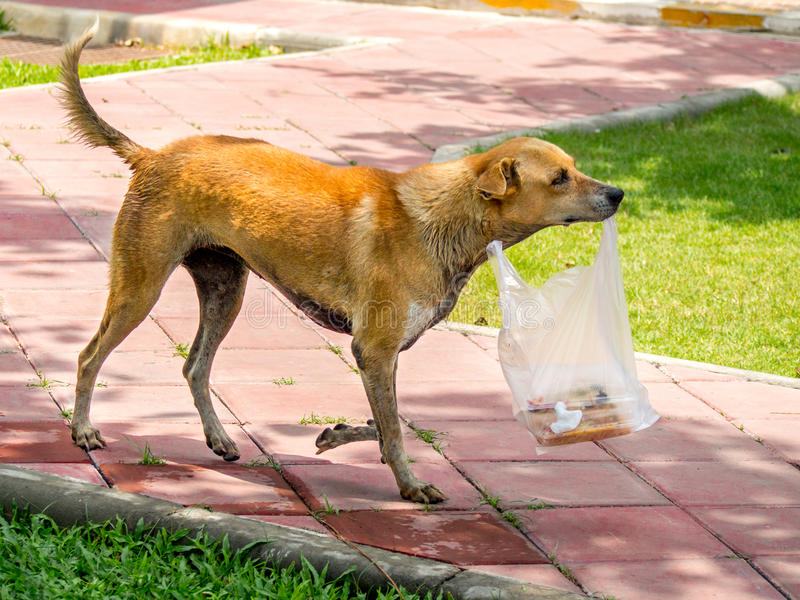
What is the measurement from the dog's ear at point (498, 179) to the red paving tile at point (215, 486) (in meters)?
1.32

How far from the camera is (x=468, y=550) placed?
4.82 meters

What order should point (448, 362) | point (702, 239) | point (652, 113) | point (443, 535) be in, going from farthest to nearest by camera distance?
point (652, 113) < point (702, 239) < point (448, 362) < point (443, 535)

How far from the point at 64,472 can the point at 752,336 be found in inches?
154

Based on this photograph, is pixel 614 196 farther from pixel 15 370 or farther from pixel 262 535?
pixel 15 370

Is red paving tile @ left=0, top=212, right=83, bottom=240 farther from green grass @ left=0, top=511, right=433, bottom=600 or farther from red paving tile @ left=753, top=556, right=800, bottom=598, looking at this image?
red paving tile @ left=753, top=556, right=800, bottom=598

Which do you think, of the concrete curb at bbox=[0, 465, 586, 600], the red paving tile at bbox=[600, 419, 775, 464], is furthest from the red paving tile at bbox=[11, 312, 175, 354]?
the red paving tile at bbox=[600, 419, 775, 464]

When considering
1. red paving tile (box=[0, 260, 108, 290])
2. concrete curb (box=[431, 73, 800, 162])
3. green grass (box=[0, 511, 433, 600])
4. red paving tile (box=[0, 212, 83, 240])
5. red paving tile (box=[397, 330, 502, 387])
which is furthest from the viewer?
concrete curb (box=[431, 73, 800, 162])

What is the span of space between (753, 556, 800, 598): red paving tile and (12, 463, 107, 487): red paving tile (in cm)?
235

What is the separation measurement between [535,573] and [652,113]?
753 cm

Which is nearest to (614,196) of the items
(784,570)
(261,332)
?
(784,570)

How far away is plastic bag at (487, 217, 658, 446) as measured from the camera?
5074 millimetres

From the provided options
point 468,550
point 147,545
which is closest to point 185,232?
point 147,545

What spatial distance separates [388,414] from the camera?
513 centimetres

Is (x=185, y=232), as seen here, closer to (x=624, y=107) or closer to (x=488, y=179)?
(x=488, y=179)
